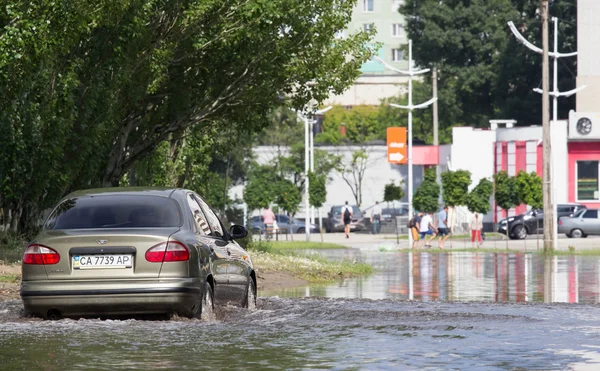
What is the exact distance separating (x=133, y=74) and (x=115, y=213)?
46.1ft

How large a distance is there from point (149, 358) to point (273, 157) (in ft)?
267

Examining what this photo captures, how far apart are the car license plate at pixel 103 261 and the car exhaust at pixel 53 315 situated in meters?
0.51

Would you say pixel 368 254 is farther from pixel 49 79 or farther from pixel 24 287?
pixel 24 287

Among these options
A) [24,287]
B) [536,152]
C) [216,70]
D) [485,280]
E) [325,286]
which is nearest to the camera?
[24,287]

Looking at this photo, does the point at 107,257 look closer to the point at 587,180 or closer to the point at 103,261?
the point at 103,261

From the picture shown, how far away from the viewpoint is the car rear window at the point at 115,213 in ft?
44.5

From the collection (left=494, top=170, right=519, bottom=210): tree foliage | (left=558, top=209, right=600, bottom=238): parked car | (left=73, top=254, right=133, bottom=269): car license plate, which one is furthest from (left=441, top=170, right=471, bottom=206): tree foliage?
(left=73, top=254, right=133, bottom=269): car license plate

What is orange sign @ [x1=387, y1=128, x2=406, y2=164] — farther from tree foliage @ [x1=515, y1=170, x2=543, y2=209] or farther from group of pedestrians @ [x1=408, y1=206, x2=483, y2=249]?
tree foliage @ [x1=515, y1=170, x2=543, y2=209]

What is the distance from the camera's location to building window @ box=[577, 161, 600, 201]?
7150 cm

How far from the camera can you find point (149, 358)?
1091cm

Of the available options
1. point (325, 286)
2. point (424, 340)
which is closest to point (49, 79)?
point (325, 286)

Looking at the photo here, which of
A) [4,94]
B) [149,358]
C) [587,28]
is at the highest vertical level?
[587,28]

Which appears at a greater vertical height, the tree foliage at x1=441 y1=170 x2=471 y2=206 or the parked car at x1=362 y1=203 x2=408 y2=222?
the tree foliage at x1=441 y1=170 x2=471 y2=206

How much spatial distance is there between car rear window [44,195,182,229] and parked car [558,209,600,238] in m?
49.4
